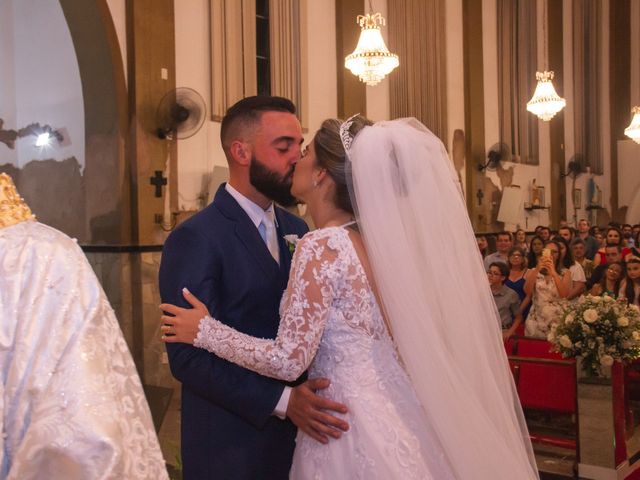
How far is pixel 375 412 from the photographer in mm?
2203

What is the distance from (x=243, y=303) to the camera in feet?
7.82

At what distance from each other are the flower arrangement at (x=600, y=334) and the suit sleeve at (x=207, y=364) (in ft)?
10.5

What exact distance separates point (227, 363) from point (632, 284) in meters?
5.79

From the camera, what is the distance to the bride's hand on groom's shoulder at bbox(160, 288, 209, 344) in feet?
7.29

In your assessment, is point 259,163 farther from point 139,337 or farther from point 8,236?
point 139,337

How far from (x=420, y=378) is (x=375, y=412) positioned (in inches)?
7.0

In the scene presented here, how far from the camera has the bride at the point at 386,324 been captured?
216cm

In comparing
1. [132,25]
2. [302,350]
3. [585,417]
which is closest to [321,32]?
[132,25]

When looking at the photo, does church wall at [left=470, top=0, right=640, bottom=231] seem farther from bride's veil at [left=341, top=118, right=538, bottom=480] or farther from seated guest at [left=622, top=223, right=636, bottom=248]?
bride's veil at [left=341, top=118, right=538, bottom=480]

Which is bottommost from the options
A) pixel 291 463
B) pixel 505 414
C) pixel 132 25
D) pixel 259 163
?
pixel 291 463

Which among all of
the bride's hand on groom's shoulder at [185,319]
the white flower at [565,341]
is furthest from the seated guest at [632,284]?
the bride's hand on groom's shoulder at [185,319]

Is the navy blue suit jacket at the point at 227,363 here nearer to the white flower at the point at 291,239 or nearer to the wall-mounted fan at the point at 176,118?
the white flower at the point at 291,239

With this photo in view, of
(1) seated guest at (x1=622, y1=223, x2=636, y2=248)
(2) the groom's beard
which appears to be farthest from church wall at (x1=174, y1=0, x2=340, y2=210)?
(1) seated guest at (x1=622, y1=223, x2=636, y2=248)

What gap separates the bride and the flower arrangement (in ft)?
8.91
